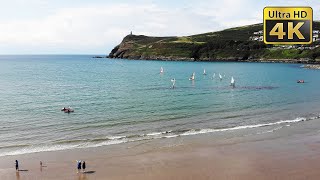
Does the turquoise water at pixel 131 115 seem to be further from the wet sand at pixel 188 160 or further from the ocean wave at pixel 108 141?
the wet sand at pixel 188 160

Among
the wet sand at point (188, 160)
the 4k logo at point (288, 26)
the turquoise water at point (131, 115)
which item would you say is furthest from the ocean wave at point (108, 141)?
the 4k logo at point (288, 26)

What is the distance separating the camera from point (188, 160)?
36938mm

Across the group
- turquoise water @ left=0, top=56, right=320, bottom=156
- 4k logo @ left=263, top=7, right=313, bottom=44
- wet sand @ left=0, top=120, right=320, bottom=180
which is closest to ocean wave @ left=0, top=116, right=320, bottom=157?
turquoise water @ left=0, top=56, right=320, bottom=156

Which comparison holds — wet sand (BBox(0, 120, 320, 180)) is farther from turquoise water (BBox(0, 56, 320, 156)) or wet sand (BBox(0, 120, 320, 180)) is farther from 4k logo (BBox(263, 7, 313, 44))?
4k logo (BBox(263, 7, 313, 44))

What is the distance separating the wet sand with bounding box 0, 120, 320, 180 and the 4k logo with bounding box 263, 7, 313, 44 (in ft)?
61.1

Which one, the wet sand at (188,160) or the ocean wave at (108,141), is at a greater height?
the ocean wave at (108,141)

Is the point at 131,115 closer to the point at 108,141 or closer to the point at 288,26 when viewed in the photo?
the point at 108,141

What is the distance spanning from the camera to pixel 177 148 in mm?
41156

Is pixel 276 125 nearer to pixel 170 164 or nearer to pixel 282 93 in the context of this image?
pixel 170 164

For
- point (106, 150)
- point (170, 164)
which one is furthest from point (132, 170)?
point (106, 150)

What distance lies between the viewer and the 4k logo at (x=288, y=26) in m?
15.7

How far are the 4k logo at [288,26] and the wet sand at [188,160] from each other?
18.6 meters

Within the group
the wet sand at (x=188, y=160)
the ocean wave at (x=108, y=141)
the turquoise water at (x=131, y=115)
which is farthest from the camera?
the turquoise water at (x=131, y=115)

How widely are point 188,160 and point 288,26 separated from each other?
23.4m
